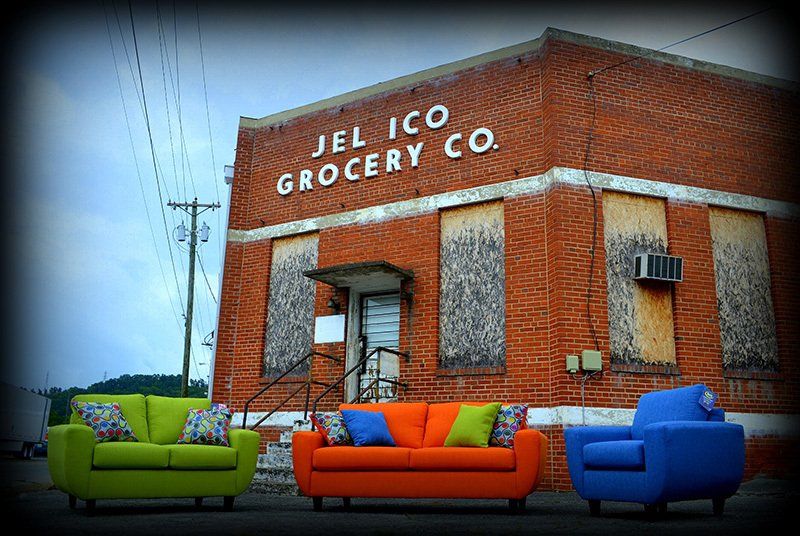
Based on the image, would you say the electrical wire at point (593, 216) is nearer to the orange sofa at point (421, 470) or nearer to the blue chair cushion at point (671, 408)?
the blue chair cushion at point (671, 408)

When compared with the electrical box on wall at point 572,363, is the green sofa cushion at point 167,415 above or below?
below

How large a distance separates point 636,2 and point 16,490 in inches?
298

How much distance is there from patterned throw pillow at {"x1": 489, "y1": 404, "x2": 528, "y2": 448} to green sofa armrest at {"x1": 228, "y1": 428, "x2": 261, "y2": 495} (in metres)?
2.06

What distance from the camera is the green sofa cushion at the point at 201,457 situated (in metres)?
5.79

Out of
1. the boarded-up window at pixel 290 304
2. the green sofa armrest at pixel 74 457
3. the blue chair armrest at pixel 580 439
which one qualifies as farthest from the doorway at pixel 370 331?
the green sofa armrest at pixel 74 457

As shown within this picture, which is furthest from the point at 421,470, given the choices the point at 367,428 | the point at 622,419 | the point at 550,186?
the point at 550,186

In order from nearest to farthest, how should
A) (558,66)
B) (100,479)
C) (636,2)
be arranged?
(636,2), (100,479), (558,66)

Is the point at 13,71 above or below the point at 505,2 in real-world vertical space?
below

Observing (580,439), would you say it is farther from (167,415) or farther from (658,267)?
(658,267)

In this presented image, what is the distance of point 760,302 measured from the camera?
9594 mm

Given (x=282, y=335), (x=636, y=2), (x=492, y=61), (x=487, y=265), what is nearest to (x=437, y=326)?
(x=487, y=265)

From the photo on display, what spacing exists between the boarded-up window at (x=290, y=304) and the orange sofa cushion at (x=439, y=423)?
15.0 feet

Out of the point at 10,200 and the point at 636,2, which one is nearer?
the point at 10,200

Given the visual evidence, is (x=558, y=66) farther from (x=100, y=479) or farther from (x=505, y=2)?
(x=100, y=479)
